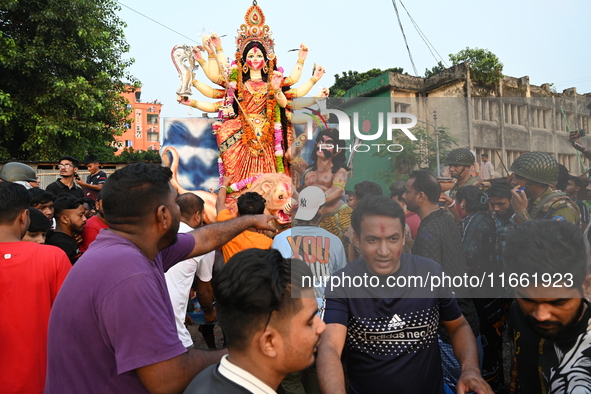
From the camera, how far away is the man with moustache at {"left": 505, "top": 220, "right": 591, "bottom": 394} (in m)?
1.54

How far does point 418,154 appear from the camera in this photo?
177 centimetres

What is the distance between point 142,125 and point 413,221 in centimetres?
5267

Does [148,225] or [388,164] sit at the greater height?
[388,164]

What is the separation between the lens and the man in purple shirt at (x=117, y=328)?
1.40m

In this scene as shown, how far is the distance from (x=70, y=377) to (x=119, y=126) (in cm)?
1401

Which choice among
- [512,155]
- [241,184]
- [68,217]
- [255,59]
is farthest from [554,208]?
[255,59]

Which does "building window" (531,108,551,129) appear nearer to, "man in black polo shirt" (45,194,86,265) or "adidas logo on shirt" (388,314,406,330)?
"adidas logo on shirt" (388,314,406,330)

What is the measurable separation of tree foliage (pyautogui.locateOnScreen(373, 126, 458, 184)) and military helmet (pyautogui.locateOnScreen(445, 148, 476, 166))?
2 centimetres

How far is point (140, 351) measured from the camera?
4.55 feet

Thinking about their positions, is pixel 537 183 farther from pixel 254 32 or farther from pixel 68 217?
pixel 254 32

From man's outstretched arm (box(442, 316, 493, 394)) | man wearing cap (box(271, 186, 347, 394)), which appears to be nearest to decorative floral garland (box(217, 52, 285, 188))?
man wearing cap (box(271, 186, 347, 394))

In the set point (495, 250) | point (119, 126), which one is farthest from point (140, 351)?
point (119, 126)

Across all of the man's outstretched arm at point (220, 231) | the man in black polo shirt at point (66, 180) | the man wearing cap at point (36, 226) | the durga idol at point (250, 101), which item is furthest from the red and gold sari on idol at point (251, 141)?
the man's outstretched arm at point (220, 231)

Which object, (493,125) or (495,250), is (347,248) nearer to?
(495,250)
